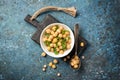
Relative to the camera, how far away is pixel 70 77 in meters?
1.96

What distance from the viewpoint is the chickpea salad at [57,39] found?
191 centimetres

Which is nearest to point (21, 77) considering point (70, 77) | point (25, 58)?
point (25, 58)

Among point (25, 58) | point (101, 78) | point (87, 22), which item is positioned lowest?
point (101, 78)

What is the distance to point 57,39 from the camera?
75.4 inches

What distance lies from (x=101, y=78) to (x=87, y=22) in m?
0.25

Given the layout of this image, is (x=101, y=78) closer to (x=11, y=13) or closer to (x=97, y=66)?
(x=97, y=66)

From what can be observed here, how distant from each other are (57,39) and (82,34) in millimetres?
121

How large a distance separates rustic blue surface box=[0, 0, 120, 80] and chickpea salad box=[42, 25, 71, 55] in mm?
62

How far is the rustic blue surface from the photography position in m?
1.96

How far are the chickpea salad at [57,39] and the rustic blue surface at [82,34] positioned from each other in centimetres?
6

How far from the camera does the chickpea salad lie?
75.2 inches

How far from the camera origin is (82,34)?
1962 mm

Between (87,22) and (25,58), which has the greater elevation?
(87,22)

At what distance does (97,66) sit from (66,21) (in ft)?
0.79
